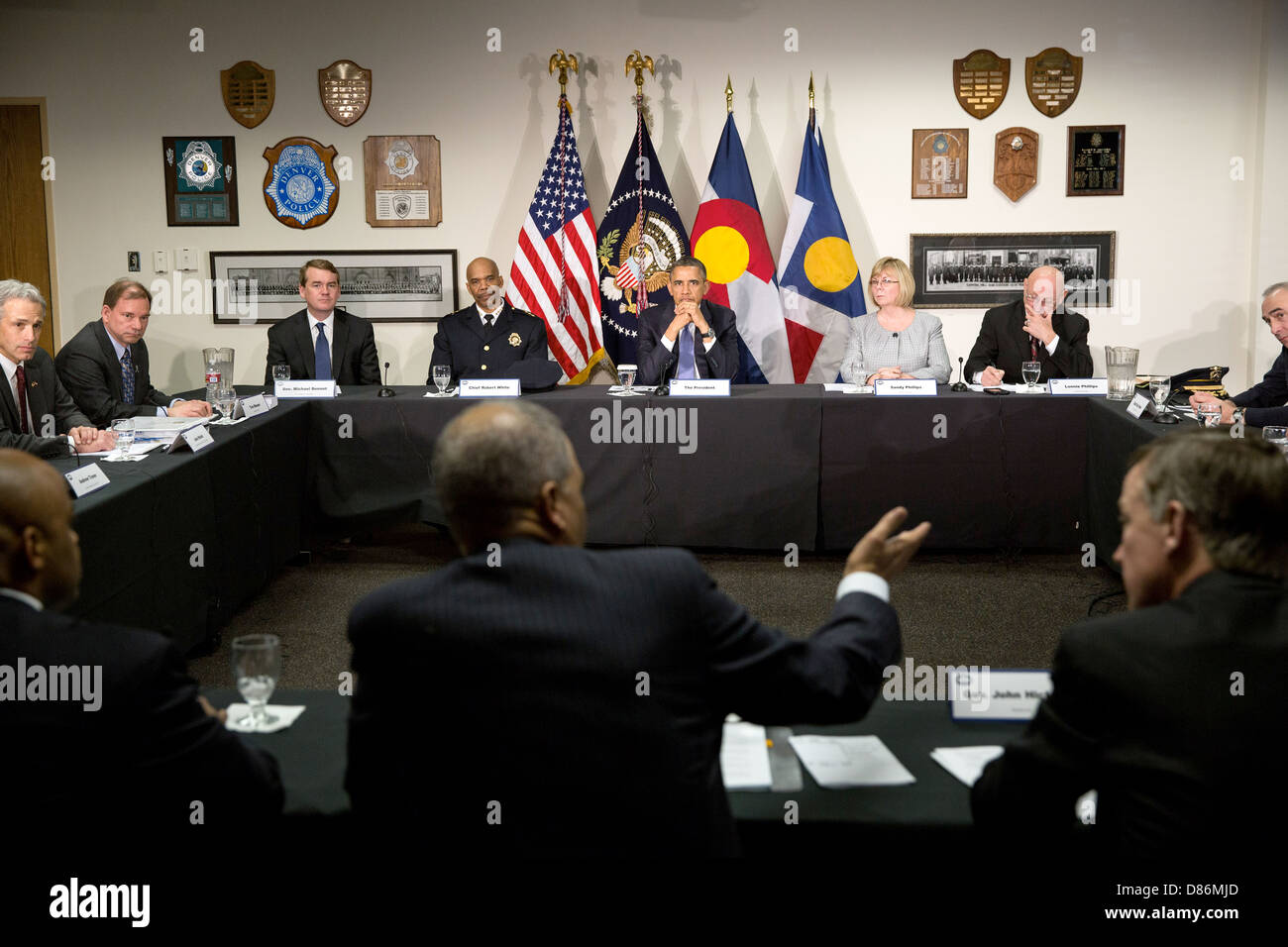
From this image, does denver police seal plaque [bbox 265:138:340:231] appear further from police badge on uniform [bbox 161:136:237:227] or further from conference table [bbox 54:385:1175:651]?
conference table [bbox 54:385:1175:651]

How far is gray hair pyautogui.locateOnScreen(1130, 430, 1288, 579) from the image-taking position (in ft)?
3.88

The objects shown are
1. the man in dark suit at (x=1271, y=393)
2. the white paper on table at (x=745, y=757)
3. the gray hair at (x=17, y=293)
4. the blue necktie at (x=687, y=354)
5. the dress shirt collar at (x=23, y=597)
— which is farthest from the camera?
the blue necktie at (x=687, y=354)

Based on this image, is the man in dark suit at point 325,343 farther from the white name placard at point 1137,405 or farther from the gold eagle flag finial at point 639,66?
the white name placard at point 1137,405

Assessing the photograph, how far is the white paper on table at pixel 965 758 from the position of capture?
1428mm

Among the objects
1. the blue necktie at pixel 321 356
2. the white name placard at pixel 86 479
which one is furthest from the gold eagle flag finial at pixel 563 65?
the white name placard at pixel 86 479

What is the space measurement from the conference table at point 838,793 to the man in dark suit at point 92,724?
0.15 metres

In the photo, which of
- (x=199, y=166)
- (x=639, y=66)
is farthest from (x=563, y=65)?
(x=199, y=166)

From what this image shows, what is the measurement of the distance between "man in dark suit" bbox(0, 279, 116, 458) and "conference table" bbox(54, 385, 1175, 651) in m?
0.84

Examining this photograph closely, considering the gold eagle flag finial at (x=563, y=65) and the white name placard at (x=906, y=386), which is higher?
the gold eagle flag finial at (x=563, y=65)

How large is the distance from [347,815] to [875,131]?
5.64 m

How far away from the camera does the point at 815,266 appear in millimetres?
6168

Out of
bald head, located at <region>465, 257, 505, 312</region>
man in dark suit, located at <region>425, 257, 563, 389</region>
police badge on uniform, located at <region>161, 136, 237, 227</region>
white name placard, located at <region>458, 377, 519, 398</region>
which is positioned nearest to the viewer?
white name placard, located at <region>458, 377, 519, 398</region>

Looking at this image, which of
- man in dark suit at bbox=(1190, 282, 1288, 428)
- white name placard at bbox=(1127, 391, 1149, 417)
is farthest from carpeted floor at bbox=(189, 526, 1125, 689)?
man in dark suit at bbox=(1190, 282, 1288, 428)

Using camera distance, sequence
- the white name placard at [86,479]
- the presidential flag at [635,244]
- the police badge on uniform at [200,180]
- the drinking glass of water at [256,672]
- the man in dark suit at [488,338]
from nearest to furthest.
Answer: the drinking glass of water at [256,672]
the white name placard at [86,479]
the man in dark suit at [488,338]
the presidential flag at [635,244]
the police badge on uniform at [200,180]
